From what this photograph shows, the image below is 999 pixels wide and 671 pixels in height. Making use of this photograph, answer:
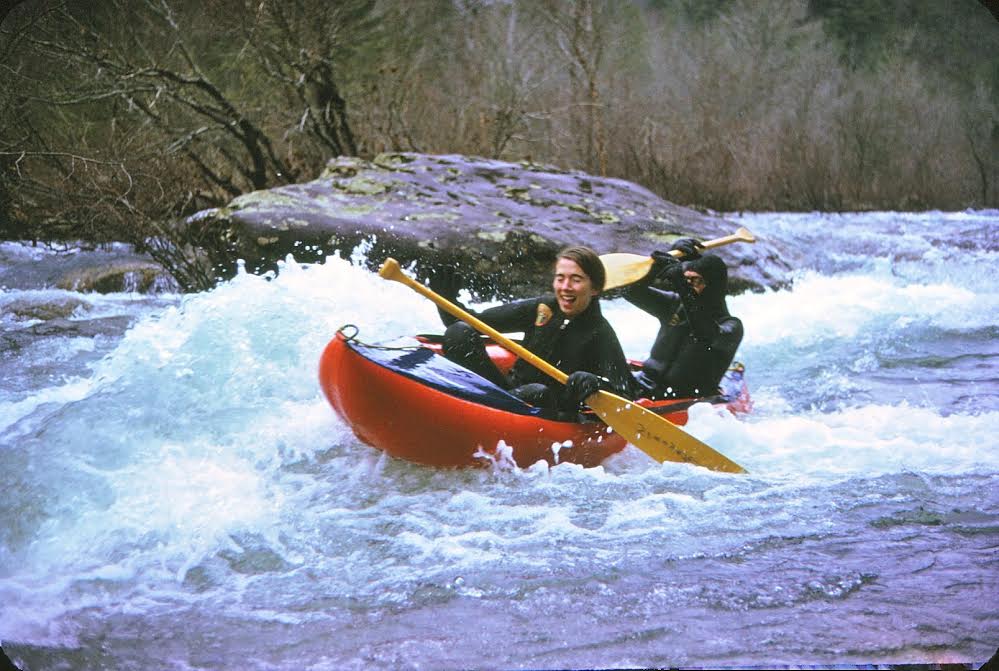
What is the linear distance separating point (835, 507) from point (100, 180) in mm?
3414

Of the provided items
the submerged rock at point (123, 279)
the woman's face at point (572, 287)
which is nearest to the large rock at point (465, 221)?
the submerged rock at point (123, 279)

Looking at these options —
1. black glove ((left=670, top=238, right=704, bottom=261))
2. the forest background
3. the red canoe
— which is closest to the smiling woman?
the red canoe

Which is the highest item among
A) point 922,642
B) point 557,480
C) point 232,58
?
point 232,58

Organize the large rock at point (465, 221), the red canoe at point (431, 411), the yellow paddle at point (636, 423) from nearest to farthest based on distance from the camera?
the red canoe at point (431, 411) → the yellow paddle at point (636, 423) → the large rock at point (465, 221)

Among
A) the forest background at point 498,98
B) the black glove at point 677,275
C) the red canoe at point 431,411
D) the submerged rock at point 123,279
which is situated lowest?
the submerged rock at point 123,279

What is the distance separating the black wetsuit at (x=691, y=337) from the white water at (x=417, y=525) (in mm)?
176

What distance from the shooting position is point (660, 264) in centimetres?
304

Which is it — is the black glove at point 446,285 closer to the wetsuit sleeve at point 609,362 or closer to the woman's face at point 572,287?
the woman's face at point 572,287

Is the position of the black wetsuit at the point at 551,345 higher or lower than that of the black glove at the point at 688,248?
lower

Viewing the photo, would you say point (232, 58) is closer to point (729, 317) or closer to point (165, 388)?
point (165, 388)

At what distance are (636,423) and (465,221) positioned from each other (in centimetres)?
275

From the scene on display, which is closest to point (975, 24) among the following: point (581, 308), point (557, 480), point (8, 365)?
point (581, 308)

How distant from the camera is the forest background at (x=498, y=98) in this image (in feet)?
12.1

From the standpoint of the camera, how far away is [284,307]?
3395 mm
